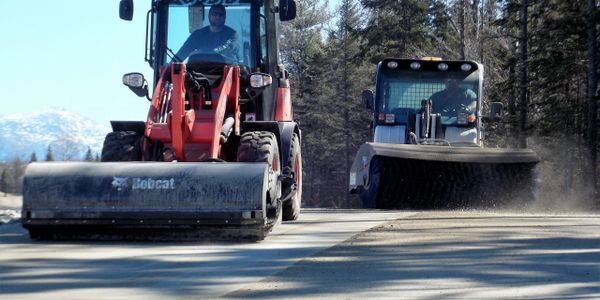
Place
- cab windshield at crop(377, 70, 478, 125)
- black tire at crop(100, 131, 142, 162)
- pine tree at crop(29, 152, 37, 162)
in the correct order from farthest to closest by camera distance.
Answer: cab windshield at crop(377, 70, 478, 125), pine tree at crop(29, 152, 37, 162), black tire at crop(100, 131, 142, 162)

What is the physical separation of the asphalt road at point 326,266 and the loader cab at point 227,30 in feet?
7.68

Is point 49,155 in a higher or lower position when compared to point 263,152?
lower

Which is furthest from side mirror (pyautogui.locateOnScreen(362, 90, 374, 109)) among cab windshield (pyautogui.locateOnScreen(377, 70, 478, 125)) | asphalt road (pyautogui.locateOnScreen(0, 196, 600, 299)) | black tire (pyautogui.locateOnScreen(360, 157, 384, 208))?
A: asphalt road (pyautogui.locateOnScreen(0, 196, 600, 299))

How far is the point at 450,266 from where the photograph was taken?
22.5 feet

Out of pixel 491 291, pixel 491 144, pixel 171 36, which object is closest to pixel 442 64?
pixel 171 36

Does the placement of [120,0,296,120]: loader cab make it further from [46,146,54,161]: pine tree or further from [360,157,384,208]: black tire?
[360,157,384,208]: black tire

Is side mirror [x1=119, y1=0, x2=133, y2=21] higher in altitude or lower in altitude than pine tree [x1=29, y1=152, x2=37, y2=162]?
higher

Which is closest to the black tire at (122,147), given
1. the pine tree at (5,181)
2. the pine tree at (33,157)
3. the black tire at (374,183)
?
the pine tree at (5,181)

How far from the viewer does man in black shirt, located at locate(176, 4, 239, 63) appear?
33.5 ft

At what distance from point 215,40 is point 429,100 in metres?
6.77

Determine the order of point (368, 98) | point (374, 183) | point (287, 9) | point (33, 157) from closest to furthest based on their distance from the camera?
point (287, 9), point (33, 157), point (374, 183), point (368, 98)

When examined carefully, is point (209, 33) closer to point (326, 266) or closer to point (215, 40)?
point (215, 40)

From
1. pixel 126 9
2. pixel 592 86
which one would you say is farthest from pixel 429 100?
pixel 592 86

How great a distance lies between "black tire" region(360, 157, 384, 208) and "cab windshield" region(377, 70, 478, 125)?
2814 mm
